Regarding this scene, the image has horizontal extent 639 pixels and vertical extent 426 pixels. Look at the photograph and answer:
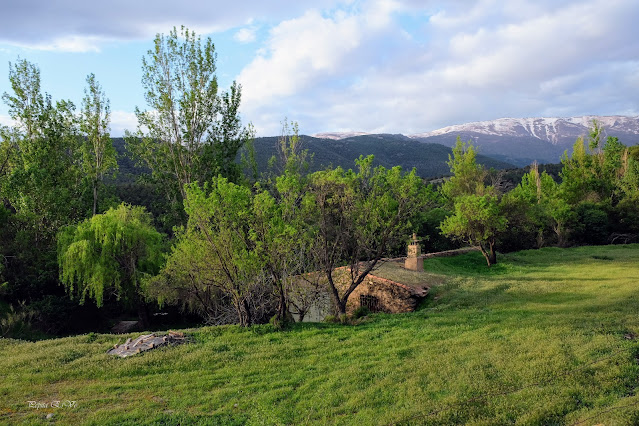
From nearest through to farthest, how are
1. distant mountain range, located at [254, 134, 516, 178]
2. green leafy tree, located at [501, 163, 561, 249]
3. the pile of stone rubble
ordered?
the pile of stone rubble < green leafy tree, located at [501, 163, 561, 249] < distant mountain range, located at [254, 134, 516, 178]

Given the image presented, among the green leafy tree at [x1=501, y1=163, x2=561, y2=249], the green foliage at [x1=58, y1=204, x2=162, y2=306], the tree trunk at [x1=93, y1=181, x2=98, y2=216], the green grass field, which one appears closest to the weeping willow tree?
the green foliage at [x1=58, y1=204, x2=162, y2=306]

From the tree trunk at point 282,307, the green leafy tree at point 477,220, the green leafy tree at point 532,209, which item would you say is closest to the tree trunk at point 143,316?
the tree trunk at point 282,307

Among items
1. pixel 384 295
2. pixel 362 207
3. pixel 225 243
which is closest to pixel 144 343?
pixel 225 243

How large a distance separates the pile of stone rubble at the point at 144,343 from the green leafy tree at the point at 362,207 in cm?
549

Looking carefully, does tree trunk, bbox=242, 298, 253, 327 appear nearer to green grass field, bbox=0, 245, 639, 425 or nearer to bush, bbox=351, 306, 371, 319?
green grass field, bbox=0, 245, 639, 425

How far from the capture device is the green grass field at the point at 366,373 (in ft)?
21.0

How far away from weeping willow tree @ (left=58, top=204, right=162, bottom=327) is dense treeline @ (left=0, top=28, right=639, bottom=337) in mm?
73

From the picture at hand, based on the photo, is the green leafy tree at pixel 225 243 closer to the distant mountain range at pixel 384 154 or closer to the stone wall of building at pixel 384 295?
the stone wall of building at pixel 384 295

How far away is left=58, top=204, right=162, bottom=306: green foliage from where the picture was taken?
1916 cm

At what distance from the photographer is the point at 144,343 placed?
34.9 feet

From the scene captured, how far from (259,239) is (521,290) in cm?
1179

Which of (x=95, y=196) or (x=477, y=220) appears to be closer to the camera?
(x=477, y=220)

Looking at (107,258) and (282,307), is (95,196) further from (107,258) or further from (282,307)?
(282,307)

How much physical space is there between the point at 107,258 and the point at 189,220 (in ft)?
31.5
